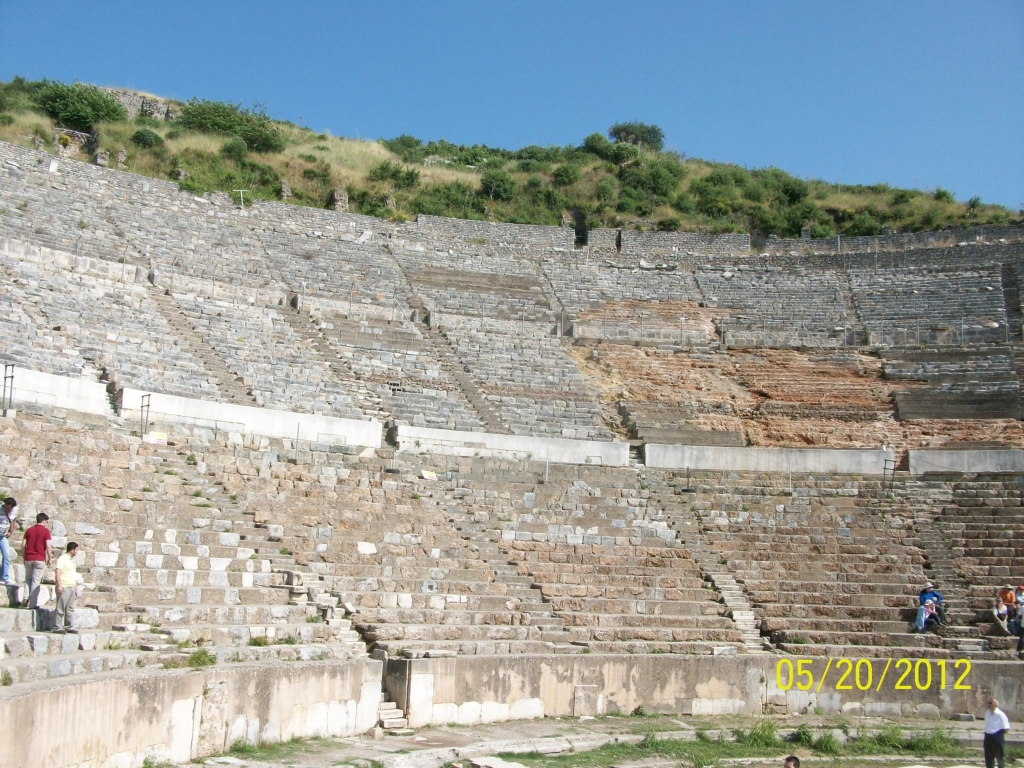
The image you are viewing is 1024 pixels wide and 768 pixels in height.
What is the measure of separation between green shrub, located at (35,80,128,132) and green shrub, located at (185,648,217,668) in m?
28.4

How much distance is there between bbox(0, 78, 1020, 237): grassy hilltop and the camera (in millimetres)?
32500

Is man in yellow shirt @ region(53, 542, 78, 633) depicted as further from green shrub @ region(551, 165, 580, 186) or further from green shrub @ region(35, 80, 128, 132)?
green shrub @ region(551, 165, 580, 186)

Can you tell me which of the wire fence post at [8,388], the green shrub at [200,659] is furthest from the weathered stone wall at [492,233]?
the green shrub at [200,659]


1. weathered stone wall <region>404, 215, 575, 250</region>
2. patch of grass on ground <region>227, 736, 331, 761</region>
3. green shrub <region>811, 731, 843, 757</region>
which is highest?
weathered stone wall <region>404, 215, 575, 250</region>

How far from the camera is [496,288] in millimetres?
27438

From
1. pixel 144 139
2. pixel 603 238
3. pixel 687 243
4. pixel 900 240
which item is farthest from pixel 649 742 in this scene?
pixel 144 139

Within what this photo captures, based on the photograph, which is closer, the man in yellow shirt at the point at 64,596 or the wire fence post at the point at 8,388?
the man in yellow shirt at the point at 64,596

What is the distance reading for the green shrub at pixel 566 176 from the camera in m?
38.3

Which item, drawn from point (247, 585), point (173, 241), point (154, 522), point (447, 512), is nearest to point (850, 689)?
point (447, 512)

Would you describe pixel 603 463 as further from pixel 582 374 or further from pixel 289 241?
pixel 289 241

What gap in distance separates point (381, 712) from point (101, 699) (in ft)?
12.7

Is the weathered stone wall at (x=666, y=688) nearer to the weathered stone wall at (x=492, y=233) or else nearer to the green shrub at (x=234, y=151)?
the weathered stone wall at (x=492, y=233)
